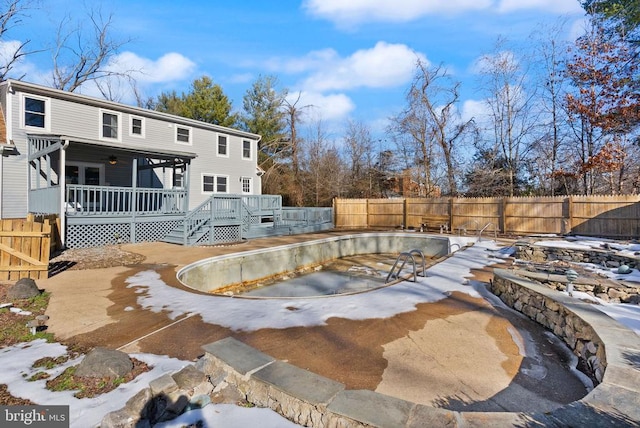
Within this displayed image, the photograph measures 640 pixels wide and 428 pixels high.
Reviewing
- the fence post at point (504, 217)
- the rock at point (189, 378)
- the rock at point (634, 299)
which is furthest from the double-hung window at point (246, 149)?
the rock at point (634, 299)

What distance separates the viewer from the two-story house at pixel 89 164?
10227 mm

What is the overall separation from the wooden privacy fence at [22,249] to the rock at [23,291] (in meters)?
1.17

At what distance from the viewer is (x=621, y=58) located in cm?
1680

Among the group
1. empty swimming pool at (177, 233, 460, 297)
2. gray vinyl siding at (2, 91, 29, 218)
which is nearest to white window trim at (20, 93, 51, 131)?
gray vinyl siding at (2, 91, 29, 218)

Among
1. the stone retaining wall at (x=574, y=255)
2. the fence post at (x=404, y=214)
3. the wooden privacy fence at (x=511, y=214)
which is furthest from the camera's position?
the fence post at (x=404, y=214)

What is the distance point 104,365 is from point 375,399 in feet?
8.19

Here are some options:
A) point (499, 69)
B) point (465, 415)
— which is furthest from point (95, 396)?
point (499, 69)

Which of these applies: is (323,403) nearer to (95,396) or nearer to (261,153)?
(95,396)

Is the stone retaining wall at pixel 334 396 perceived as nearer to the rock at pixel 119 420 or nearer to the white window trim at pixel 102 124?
the rock at pixel 119 420

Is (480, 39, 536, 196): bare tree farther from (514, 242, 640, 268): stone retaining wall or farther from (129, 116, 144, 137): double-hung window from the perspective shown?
(129, 116, 144, 137): double-hung window

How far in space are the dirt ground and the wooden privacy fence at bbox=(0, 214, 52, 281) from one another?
1239mm

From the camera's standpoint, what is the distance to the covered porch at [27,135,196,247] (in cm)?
983

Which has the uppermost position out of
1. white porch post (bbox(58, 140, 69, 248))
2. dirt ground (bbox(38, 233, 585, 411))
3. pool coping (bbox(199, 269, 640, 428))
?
white porch post (bbox(58, 140, 69, 248))

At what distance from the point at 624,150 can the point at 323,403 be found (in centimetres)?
2259
